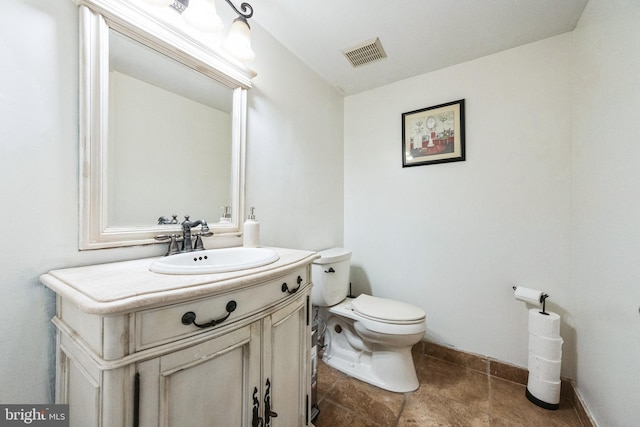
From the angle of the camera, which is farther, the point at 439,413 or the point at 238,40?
the point at 439,413

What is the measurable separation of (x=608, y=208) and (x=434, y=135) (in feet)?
3.38

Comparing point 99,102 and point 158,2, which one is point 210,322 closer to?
point 99,102

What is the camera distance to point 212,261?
1.00m

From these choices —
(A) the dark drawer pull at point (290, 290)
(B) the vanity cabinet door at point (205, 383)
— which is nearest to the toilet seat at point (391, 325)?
(A) the dark drawer pull at point (290, 290)

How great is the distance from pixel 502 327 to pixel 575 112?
1.39m

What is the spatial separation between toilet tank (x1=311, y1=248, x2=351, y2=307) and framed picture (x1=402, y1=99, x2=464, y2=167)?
0.96 meters

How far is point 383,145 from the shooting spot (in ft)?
6.63

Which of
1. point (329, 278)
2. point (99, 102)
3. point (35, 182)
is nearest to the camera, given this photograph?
point (35, 182)

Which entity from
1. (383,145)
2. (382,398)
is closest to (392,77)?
(383,145)

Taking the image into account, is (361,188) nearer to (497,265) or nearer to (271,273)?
(497,265)

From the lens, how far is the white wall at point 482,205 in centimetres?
144

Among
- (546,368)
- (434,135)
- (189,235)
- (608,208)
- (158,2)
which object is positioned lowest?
(546,368)

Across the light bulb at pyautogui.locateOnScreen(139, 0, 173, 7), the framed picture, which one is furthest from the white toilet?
the light bulb at pyautogui.locateOnScreen(139, 0, 173, 7)

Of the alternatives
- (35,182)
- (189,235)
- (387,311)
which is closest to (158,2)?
(35,182)
